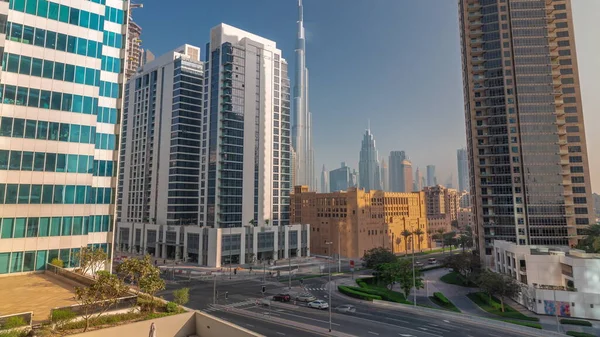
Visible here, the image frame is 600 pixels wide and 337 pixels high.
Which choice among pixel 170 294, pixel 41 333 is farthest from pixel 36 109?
pixel 170 294

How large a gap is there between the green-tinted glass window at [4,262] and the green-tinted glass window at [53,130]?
14.0 meters

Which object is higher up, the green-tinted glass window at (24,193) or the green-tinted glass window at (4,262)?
the green-tinted glass window at (24,193)

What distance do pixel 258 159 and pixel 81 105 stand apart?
242 feet

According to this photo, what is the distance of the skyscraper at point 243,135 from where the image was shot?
356ft

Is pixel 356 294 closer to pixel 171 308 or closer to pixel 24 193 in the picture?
pixel 171 308

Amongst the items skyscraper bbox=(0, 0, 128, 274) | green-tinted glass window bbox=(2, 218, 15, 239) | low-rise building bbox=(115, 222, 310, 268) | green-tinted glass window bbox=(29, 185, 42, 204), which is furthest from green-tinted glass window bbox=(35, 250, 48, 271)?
low-rise building bbox=(115, 222, 310, 268)

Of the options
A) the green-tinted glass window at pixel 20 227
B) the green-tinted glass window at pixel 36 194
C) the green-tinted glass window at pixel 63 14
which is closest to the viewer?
the green-tinted glass window at pixel 20 227

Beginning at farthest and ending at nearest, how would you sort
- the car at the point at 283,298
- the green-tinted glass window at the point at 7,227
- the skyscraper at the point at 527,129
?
the skyscraper at the point at 527,129 < the car at the point at 283,298 < the green-tinted glass window at the point at 7,227

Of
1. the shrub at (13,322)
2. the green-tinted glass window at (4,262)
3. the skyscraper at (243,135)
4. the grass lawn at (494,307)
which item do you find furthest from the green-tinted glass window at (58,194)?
the grass lawn at (494,307)

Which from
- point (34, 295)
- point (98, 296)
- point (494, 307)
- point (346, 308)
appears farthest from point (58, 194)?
point (494, 307)

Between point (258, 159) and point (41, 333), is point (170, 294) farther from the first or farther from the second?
point (258, 159)

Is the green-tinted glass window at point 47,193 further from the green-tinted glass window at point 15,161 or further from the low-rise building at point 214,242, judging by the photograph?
the low-rise building at point 214,242

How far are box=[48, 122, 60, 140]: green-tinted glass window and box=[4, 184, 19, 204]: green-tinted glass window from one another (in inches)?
266

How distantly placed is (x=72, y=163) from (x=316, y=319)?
39045 millimetres
